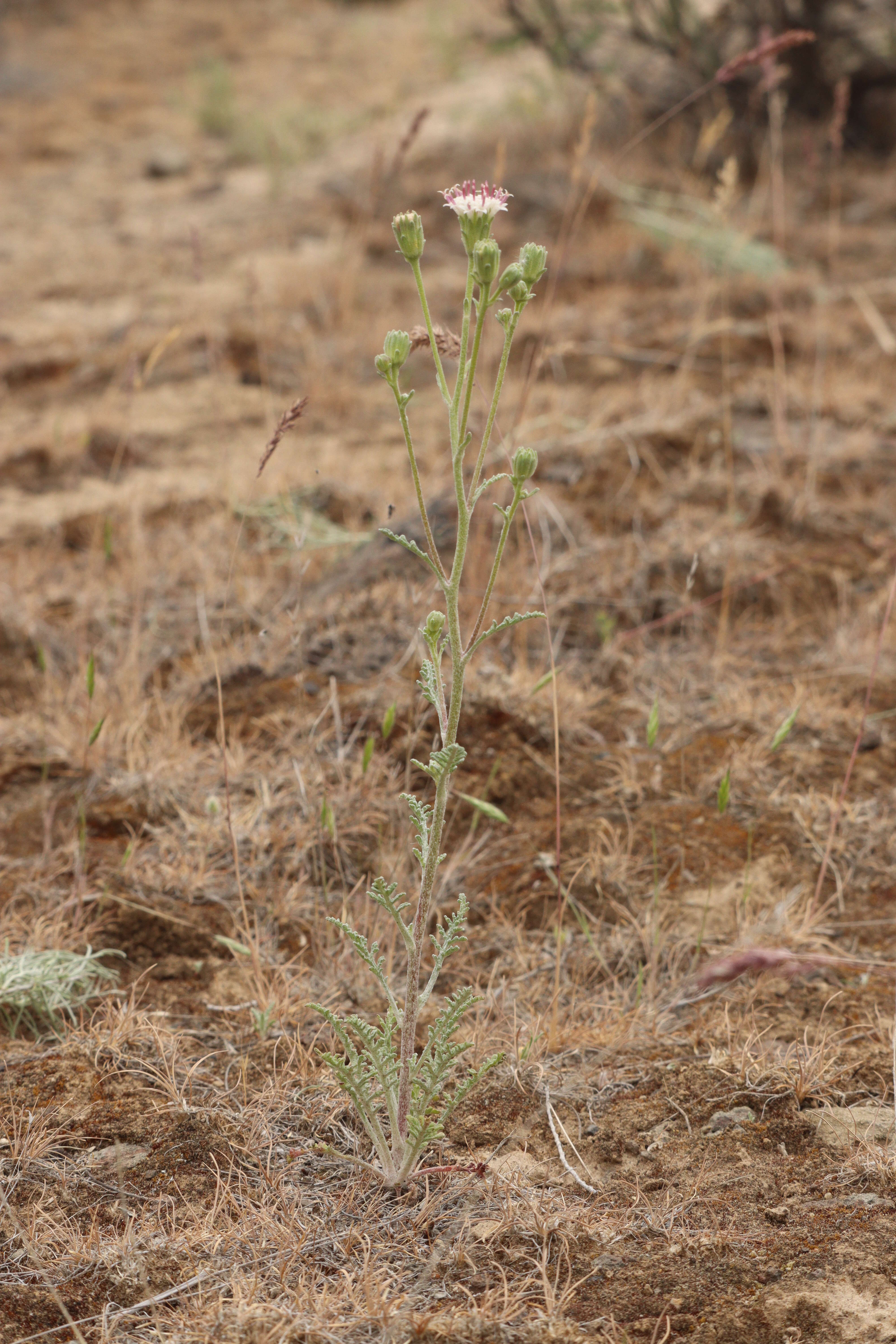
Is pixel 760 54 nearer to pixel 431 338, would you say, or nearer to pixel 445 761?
pixel 431 338

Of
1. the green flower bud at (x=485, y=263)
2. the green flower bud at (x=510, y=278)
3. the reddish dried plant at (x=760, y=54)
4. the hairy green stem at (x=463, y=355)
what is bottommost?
the hairy green stem at (x=463, y=355)

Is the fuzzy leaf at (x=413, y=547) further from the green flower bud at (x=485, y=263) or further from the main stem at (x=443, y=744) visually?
the green flower bud at (x=485, y=263)

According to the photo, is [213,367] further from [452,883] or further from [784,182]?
[784,182]

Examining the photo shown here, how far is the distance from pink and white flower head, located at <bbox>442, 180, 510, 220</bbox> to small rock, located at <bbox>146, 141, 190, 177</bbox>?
21.1ft

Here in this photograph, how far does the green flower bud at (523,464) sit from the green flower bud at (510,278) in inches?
7.5

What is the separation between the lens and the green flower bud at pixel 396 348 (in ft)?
4.31

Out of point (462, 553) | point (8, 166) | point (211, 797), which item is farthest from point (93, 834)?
point (8, 166)

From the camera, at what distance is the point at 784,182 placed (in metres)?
5.25

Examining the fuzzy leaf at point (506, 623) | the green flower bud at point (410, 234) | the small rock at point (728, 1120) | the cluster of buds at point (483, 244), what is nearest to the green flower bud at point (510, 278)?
the cluster of buds at point (483, 244)

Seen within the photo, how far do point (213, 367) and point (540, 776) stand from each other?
4.83ft

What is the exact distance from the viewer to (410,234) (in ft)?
4.30

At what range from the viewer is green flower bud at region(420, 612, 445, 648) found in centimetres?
134

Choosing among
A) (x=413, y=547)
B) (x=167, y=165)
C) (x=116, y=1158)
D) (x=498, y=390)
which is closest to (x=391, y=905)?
(x=413, y=547)

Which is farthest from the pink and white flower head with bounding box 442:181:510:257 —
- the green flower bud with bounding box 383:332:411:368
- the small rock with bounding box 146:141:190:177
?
the small rock with bounding box 146:141:190:177
